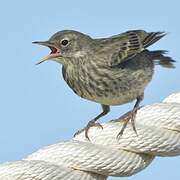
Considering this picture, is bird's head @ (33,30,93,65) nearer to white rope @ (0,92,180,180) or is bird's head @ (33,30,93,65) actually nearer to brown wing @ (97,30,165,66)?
brown wing @ (97,30,165,66)

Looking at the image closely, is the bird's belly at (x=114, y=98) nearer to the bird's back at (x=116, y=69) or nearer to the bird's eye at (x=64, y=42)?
the bird's back at (x=116, y=69)

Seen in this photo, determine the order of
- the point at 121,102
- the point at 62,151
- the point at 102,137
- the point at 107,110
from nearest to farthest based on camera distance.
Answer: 1. the point at 62,151
2. the point at 102,137
3. the point at 121,102
4. the point at 107,110

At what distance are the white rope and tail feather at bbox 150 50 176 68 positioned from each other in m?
3.38

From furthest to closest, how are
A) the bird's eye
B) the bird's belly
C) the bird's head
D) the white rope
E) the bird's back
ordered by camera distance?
the bird's eye < the bird's head < the bird's back < the bird's belly < the white rope

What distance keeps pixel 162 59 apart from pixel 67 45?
128 cm

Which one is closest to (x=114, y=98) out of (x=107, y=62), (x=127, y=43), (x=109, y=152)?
(x=107, y=62)

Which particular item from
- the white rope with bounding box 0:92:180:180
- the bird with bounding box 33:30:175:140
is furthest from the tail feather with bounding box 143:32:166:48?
the white rope with bounding box 0:92:180:180

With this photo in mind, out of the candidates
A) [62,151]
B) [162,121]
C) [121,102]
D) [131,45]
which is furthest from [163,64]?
[62,151]

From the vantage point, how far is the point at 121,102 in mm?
8656

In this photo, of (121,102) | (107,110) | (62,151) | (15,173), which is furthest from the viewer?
(107,110)

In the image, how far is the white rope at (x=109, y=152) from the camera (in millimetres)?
4994

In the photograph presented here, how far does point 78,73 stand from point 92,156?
12.3 feet

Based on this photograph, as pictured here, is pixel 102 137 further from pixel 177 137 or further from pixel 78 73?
pixel 78 73

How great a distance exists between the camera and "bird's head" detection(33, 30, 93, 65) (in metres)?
9.14
